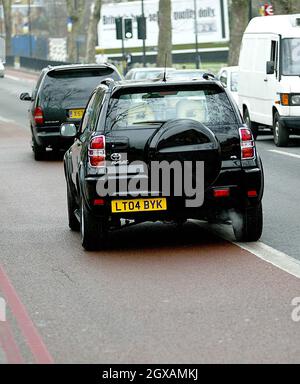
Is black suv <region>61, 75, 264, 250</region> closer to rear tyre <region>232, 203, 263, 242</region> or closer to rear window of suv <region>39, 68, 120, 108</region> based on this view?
rear tyre <region>232, 203, 263, 242</region>

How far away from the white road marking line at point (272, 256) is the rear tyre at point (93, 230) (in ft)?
4.17

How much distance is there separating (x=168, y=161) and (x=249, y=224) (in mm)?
1097

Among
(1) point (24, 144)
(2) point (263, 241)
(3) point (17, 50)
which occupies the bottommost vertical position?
(3) point (17, 50)

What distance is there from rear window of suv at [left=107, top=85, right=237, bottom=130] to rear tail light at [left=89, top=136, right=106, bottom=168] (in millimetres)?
188

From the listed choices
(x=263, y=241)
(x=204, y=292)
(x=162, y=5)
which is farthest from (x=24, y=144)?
(x=162, y=5)

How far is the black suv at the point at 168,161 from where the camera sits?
1182cm

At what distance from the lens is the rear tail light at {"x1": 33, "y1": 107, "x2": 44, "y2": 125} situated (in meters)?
25.0

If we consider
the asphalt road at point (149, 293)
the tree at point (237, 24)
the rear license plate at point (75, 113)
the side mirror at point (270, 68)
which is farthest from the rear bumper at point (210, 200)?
the tree at point (237, 24)

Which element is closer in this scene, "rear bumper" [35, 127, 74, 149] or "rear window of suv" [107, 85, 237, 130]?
"rear window of suv" [107, 85, 237, 130]

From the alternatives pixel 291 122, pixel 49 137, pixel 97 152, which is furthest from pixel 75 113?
pixel 97 152

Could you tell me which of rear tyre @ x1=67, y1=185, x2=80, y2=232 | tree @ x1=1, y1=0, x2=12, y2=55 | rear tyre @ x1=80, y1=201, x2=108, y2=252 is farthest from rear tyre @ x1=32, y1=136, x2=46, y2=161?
tree @ x1=1, y1=0, x2=12, y2=55

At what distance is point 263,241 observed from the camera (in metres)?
12.6
